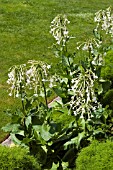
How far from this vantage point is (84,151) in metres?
6.21

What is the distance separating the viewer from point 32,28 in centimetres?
1558

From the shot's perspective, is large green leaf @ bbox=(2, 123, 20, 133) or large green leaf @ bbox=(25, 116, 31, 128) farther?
large green leaf @ bbox=(2, 123, 20, 133)

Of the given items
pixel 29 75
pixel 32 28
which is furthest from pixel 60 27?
pixel 32 28

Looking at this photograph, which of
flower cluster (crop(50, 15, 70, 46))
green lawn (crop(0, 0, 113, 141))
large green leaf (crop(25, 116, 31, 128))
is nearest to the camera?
large green leaf (crop(25, 116, 31, 128))

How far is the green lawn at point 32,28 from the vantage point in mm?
12391

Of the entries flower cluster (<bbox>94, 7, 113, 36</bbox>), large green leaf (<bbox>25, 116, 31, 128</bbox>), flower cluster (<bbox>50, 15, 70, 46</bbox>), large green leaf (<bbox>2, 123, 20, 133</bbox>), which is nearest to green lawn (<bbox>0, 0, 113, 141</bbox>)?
large green leaf (<bbox>2, 123, 20, 133</bbox>)

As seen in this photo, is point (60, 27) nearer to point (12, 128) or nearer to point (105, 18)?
point (105, 18)

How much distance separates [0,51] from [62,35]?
18.3 feet

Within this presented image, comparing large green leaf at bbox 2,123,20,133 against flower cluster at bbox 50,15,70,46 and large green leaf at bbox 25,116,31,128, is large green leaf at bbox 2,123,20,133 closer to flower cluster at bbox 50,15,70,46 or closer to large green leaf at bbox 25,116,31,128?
large green leaf at bbox 25,116,31,128

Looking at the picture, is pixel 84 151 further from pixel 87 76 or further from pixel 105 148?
pixel 87 76

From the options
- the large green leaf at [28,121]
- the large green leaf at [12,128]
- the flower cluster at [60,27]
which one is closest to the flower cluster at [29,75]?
the large green leaf at [28,121]

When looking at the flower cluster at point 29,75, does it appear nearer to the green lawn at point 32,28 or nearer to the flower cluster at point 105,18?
the flower cluster at point 105,18

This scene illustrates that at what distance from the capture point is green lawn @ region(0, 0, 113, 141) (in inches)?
488

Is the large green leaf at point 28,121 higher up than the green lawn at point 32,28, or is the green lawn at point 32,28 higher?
the green lawn at point 32,28
